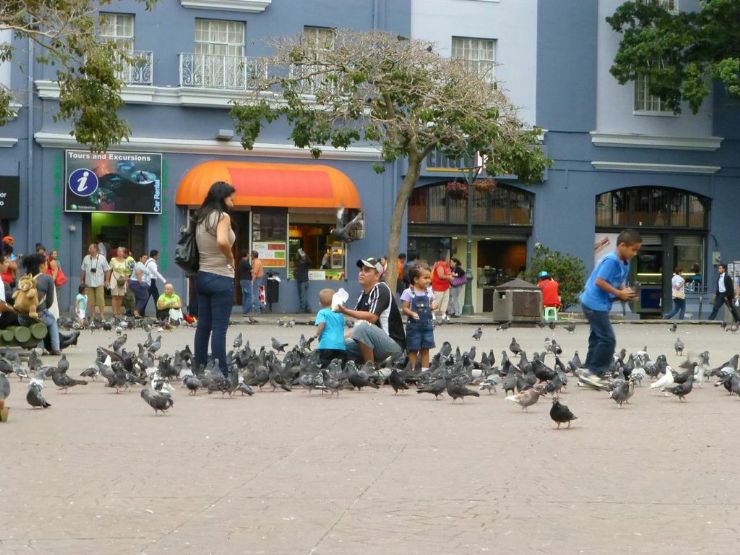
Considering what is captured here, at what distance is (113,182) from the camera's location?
3562 cm

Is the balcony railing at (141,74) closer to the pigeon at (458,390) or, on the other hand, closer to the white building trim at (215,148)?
the white building trim at (215,148)

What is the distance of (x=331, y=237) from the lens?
3850 centimetres

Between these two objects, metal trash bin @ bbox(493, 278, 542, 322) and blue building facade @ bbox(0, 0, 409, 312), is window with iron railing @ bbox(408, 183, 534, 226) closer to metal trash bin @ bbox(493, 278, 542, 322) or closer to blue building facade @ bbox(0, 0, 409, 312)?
blue building facade @ bbox(0, 0, 409, 312)

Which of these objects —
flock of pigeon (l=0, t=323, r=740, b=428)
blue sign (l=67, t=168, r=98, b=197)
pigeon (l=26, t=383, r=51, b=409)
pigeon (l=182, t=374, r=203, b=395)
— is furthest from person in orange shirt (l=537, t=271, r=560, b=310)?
pigeon (l=26, t=383, r=51, b=409)

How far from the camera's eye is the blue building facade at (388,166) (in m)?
35.6

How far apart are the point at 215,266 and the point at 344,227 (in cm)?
2245

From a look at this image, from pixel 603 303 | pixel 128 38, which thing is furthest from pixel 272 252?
pixel 603 303

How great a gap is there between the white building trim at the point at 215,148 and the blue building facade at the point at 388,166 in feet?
0.14

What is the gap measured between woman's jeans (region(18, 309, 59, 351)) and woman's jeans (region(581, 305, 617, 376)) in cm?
812

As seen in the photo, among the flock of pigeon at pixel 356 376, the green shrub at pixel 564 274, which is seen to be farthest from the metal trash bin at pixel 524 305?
the flock of pigeon at pixel 356 376

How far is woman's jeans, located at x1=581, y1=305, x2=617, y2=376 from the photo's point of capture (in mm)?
15164

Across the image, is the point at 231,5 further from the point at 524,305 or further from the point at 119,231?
the point at 524,305

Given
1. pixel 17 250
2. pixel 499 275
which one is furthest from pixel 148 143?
pixel 499 275

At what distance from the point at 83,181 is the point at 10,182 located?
176 cm
